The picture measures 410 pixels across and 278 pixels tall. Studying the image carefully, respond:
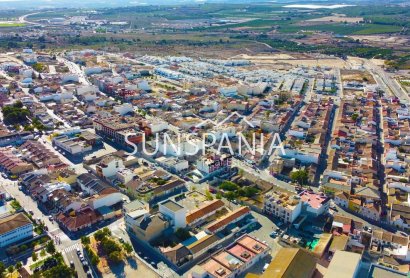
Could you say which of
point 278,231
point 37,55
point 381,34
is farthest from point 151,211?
point 381,34

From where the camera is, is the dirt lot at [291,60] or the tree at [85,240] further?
the dirt lot at [291,60]

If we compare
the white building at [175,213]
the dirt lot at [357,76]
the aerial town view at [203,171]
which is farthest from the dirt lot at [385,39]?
the white building at [175,213]

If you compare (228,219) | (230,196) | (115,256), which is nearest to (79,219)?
(115,256)

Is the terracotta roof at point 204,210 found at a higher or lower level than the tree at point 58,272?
lower

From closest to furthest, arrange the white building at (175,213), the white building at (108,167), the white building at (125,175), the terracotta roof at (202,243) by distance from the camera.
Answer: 1. the terracotta roof at (202,243)
2. the white building at (175,213)
3. the white building at (125,175)
4. the white building at (108,167)

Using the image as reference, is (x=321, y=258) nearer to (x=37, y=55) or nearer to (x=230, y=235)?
(x=230, y=235)

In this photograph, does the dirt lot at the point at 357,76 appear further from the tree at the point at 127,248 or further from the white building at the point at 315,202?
the tree at the point at 127,248

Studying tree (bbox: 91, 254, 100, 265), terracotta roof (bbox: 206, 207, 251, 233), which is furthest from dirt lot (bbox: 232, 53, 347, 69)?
tree (bbox: 91, 254, 100, 265)
